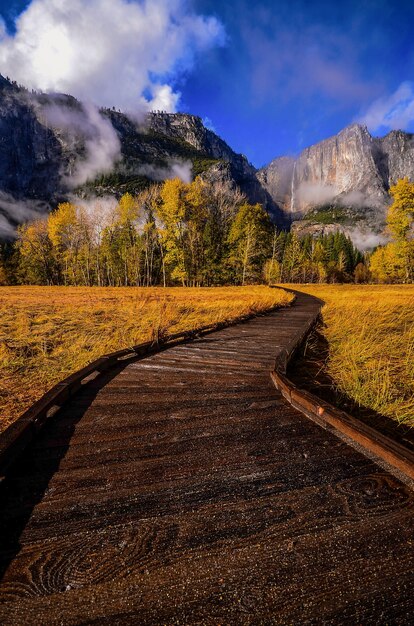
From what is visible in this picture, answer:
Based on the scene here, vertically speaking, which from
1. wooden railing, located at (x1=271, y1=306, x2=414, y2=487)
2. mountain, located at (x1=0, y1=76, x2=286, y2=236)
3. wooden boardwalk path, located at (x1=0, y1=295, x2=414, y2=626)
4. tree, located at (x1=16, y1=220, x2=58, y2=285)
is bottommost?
wooden boardwalk path, located at (x1=0, y1=295, x2=414, y2=626)

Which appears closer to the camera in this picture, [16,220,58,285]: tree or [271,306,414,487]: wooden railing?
[271,306,414,487]: wooden railing

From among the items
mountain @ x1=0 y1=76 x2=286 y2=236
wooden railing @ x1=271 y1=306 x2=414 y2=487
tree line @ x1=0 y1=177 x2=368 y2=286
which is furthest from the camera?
mountain @ x1=0 y1=76 x2=286 y2=236

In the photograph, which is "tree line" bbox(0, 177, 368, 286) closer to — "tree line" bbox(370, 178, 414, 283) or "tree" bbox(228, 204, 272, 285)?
"tree" bbox(228, 204, 272, 285)

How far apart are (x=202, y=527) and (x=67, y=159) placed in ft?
611

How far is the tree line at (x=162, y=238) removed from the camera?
34000mm

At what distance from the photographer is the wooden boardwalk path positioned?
1.18 metres

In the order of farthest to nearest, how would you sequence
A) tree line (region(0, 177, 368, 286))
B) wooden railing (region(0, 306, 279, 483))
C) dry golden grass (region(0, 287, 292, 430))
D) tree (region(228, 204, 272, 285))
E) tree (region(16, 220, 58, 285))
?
tree (region(16, 220, 58, 285))
tree (region(228, 204, 272, 285))
tree line (region(0, 177, 368, 286))
dry golden grass (region(0, 287, 292, 430))
wooden railing (region(0, 306, 279, 483))

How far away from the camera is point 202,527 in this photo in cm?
158

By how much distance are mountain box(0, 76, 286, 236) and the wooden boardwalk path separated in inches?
5892

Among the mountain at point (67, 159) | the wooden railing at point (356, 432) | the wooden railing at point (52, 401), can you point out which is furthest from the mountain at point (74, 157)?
the wooden railing at point (356, 432)

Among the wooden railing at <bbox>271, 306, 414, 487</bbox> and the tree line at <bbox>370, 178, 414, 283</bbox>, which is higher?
the tree line at <bbox>370, 178, 414, 283</bbox>

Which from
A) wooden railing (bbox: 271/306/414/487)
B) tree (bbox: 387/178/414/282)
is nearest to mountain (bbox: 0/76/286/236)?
tree (bbox: 387/178/414/282)

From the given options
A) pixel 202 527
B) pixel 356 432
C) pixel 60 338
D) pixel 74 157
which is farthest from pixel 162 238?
pixel 74 157

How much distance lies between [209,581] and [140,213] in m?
39.3
